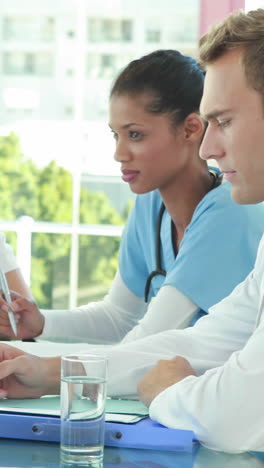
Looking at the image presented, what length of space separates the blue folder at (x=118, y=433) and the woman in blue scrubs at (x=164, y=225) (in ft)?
2.43

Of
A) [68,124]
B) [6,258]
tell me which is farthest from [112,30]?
[6,258]

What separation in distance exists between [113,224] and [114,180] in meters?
0.26

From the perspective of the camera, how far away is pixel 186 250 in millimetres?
1993

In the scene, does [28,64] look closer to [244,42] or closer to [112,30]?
[112,30]

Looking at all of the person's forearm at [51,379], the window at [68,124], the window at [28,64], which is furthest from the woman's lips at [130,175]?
the window at [28,64]

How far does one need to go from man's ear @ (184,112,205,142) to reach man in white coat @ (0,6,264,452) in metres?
0.50

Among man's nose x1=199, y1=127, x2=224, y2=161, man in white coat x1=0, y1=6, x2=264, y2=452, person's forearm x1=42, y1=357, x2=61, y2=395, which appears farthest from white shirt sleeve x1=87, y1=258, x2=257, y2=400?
man's nose x1=199, y1=127, x2=224, y2=161

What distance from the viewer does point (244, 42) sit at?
156cm

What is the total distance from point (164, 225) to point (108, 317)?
0.95 feet

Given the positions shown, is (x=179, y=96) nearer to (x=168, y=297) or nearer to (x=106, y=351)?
(x=168, y=297)

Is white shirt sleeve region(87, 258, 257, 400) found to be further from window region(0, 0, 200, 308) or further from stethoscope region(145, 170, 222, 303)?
window region(0, 0, 200, 308)

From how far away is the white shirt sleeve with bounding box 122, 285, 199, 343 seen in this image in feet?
6.35

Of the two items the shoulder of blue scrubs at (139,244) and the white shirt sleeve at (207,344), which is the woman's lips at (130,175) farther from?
the white shirt sleeve at (207,344)

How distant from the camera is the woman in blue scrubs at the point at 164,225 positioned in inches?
77.1
